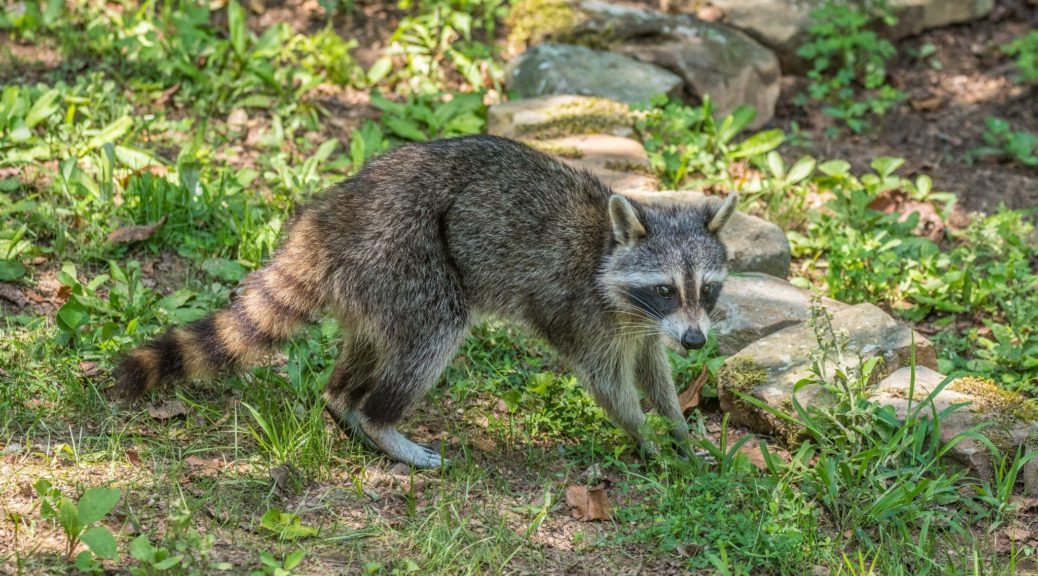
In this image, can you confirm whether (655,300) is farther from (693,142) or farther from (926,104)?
(926,104)

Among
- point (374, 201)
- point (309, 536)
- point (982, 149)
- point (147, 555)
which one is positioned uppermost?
point (374, 201)

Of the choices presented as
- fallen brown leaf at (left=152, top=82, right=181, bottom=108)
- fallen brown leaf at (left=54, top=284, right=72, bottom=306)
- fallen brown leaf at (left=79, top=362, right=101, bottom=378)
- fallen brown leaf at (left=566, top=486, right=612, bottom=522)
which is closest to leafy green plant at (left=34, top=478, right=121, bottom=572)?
fallen brown leaf at (left=79, top=362, right=101, bottom=378)

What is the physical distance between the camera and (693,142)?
7.07 meters

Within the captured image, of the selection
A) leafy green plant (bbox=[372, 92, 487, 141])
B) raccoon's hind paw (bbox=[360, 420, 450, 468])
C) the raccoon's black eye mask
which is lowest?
raccoon's hind paw (bbox=[360, 420, 450, 468])

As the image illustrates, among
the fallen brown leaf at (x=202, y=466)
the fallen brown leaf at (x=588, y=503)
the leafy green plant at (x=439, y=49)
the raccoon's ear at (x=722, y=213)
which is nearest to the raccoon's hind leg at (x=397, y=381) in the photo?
the fallen brown leaf at (x=588, y=503)

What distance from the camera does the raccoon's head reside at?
463 centimetres

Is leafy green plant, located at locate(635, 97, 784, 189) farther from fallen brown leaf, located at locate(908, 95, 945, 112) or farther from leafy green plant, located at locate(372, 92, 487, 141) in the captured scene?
fallen brown leaf, located at locate(908, 95, 945, 112)

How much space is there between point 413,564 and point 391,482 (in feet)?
2.63

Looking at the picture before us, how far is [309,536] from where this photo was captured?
3.92m

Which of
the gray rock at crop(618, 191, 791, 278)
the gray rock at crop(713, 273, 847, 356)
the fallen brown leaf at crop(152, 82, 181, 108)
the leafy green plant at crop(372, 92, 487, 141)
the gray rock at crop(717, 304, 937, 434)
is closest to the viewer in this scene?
the gray rock at crop(717, 304, 937, 434)

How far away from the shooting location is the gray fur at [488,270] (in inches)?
180

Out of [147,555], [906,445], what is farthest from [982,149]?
[147,555]

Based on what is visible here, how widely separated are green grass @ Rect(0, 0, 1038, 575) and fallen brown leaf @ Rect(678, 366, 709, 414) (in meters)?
0.06

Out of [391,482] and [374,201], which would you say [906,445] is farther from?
[374,201]
